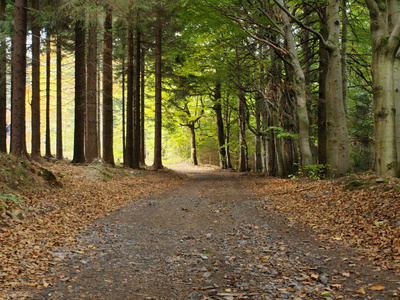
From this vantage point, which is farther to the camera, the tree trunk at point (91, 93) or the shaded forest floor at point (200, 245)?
the tree trunk at point (91, 93)

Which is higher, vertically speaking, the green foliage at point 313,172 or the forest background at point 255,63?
the forest background at point 255,63

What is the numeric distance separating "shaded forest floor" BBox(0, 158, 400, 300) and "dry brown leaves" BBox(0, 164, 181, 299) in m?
0.03

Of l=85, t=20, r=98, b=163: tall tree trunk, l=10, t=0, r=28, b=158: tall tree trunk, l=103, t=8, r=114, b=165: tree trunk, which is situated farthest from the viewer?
l=103, t=8, r=114, b=165: tree trunk

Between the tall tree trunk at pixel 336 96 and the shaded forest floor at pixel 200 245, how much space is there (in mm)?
1888

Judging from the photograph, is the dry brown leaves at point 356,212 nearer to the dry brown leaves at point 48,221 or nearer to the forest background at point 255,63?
the forest background at point 255,63

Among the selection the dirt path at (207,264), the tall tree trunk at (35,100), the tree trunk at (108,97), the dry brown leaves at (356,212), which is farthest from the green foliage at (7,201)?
the tree trunk at (108,97)

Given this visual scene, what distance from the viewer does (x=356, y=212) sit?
21.0ft

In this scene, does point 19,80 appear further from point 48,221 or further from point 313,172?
point 313,172

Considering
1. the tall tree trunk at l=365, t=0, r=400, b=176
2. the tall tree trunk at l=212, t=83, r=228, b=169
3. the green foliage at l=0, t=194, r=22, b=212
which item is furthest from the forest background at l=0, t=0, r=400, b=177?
the green foliage at l=0, t=194, r=22, b=212

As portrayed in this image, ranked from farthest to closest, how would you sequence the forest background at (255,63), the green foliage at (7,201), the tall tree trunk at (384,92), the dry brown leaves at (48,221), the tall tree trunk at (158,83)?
the tall tree trunk at (158,83)
the forest background at (255,63)
the tall tree trunk at (384,92)
the green foliage at (7,201)
the dry brown leaves at (48,221)

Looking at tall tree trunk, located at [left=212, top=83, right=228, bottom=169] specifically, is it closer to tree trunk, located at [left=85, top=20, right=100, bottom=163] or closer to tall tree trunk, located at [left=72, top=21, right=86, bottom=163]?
tree trunk, located at [left=85, top=20, right=100, bottom=163]

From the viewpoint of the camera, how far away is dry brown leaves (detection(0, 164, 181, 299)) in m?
4.07

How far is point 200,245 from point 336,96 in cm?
801

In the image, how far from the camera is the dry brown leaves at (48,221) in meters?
4.07
